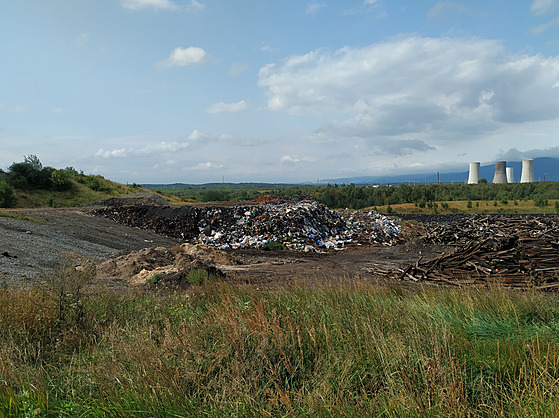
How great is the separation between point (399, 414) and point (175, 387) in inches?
63.6

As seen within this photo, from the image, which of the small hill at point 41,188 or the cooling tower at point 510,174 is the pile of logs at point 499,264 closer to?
the small hill at point 41,188

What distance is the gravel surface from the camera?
10906 millimetres

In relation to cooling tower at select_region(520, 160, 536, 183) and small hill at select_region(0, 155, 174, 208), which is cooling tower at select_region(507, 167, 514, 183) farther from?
small hill at select_region(0, 155, 174, 208)

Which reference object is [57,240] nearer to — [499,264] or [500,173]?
[499,264]

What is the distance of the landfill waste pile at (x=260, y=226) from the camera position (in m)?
19.8

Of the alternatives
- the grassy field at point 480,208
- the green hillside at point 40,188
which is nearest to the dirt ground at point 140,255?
the green hillside at point 40,188

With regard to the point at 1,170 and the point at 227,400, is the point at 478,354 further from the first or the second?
the point at 1,170

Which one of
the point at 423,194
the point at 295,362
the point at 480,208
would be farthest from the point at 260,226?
the point at 423,194

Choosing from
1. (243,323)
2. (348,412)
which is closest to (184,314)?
(243,323)

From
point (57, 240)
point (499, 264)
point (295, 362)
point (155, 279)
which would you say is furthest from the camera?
point (57, 240)

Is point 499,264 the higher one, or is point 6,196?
point 6,196

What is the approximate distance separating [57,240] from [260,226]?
9938mm

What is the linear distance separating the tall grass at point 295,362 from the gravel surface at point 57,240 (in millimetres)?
4361

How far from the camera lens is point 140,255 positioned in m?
12.7
